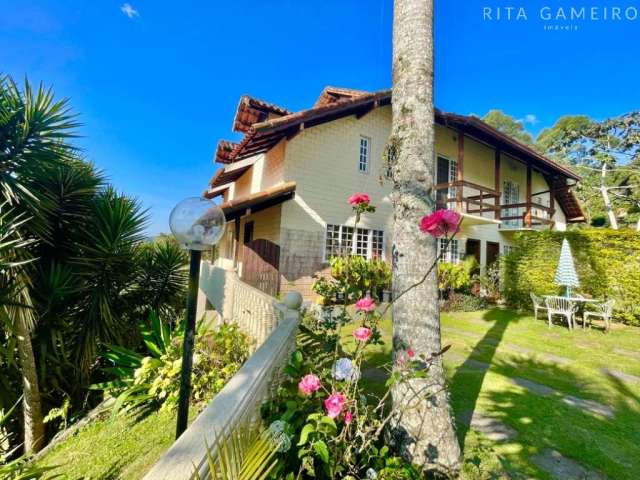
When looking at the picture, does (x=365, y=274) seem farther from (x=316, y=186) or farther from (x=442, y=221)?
(x=442, y=221)

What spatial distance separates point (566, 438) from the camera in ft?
10.4

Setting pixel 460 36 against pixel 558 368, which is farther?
pixel 460 36

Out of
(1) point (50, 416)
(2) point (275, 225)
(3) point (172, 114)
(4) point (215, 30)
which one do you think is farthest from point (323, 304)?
(3) point (172, 114)

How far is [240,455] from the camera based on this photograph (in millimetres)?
1574

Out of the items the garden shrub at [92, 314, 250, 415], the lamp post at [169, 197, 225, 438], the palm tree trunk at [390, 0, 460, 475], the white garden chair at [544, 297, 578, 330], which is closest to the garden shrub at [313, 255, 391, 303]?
the white garden chair at [544, 297, 578, 330]

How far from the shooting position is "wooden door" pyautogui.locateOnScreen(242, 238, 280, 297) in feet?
31.6

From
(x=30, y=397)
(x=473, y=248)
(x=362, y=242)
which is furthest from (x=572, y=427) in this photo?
(x=473, y=248)

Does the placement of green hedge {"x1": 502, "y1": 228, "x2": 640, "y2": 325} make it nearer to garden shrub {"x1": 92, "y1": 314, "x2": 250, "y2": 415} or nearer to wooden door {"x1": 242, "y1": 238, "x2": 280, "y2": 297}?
wooden door {"x1": 242, "y1": 238, "x2": 280, "y2": 297}

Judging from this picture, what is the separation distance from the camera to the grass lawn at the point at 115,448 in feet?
10.6

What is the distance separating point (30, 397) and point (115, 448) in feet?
10.3

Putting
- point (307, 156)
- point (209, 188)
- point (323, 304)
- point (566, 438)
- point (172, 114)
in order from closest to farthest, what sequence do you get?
point (566, 438) < point (323, 304) < point (307, 156) < point (209, 188) < point (172, 114)

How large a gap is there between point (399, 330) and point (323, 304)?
7.31 meters

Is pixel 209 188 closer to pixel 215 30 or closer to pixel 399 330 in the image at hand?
pixel 215 30

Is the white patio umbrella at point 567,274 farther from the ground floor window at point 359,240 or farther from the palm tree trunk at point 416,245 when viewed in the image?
the palm tree trunk at point 416,245
